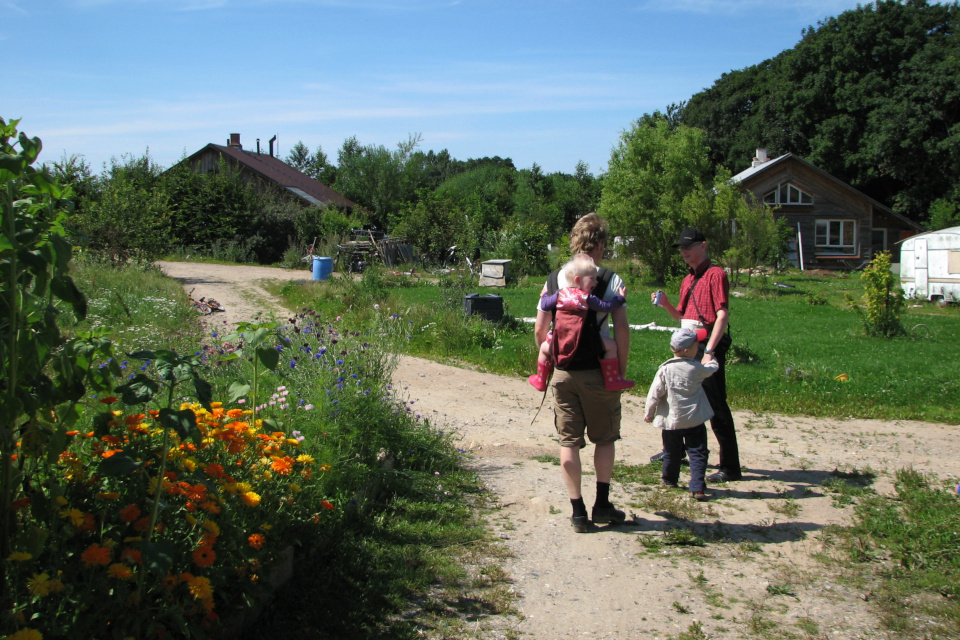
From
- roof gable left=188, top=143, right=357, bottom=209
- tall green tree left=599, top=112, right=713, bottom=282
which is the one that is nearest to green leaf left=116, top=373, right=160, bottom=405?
tall green tree left=599, top=112, right=713, bottom=282

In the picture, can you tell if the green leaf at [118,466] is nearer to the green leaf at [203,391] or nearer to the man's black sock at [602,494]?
the green leaf at [203,391]

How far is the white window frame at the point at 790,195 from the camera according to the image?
38719 millimetres

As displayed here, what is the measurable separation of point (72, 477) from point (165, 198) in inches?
901

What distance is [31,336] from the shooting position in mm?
2195

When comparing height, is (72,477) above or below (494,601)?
above

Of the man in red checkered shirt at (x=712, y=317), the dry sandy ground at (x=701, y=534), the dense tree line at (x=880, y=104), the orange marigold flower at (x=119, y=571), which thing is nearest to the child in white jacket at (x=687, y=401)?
the man in red checkered shirt at (x=712, y=317)

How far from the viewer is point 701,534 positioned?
168 inches

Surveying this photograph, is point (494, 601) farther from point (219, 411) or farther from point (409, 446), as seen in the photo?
point (409, 446)

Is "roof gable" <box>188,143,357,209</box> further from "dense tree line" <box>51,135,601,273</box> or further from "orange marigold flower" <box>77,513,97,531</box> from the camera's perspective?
"orange marigold flower" <box>77,513,97,531</box>

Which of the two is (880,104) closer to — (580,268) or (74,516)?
(580,268)

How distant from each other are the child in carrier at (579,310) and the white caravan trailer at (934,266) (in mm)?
21856

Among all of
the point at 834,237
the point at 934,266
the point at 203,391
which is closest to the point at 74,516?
the point at 203,391

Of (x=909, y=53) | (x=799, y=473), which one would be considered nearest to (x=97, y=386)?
(x=799, y=473)

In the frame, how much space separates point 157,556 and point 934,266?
25.0m
